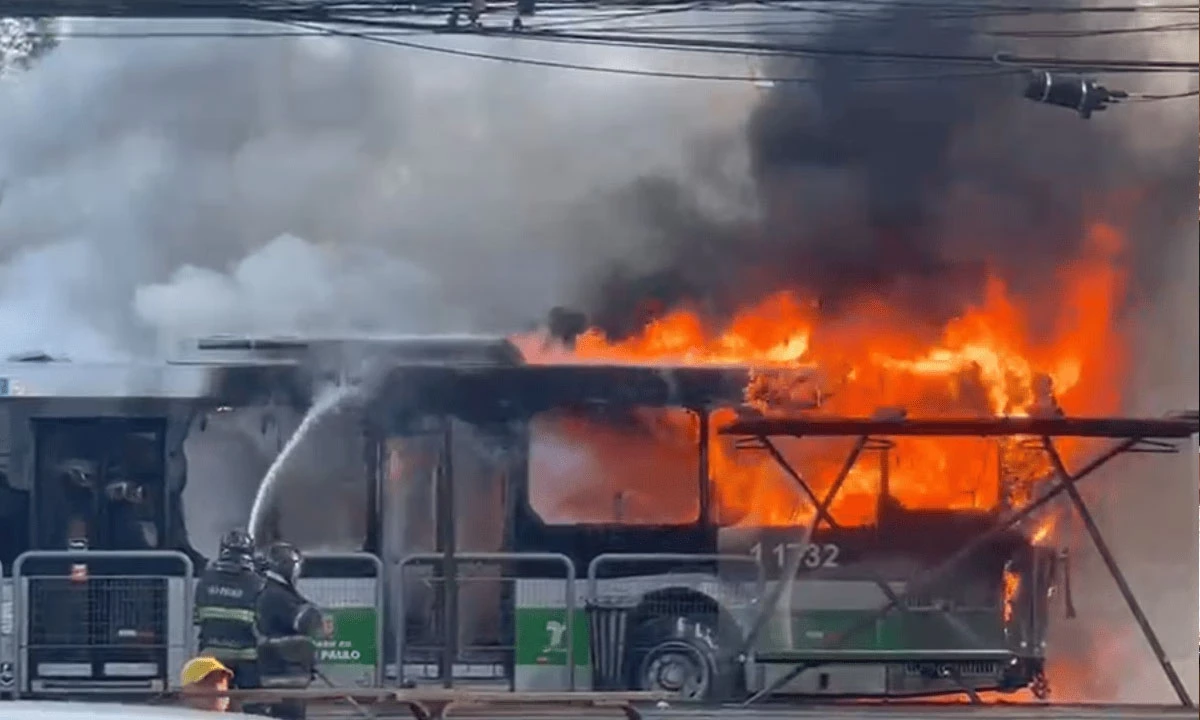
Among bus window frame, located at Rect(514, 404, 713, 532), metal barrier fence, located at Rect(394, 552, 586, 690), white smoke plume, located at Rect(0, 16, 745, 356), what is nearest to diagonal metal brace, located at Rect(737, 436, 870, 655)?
bus window frame, located at Rect(514, 404, 713, 532)

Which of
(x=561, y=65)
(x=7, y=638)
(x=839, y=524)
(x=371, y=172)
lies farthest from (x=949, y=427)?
(x=7, y=638)

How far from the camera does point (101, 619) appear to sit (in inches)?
350

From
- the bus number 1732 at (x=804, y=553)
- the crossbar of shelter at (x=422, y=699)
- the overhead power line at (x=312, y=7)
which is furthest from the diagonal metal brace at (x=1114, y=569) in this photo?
the crossbar of shelter at (x=422, y=699)

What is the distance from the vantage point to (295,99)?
877 centimetres

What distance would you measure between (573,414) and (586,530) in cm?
62

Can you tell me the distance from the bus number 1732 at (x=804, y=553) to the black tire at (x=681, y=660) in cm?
45

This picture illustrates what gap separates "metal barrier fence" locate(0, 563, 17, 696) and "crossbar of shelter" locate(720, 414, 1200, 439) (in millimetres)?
3810

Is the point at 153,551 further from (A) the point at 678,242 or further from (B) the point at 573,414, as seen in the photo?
(A) the point at 678,242

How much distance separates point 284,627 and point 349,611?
36cm

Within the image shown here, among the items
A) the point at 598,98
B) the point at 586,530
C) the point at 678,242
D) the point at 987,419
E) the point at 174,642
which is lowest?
the point at 174,642

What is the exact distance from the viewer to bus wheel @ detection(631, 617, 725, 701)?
8.79 metres

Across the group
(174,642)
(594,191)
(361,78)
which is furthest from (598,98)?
(174,642)

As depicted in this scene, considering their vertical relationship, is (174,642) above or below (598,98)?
below

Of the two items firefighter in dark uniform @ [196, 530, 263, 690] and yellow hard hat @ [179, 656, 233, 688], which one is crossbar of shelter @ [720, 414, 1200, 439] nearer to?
firefighter in dark uniform @ [196, 530, 263, 690]
